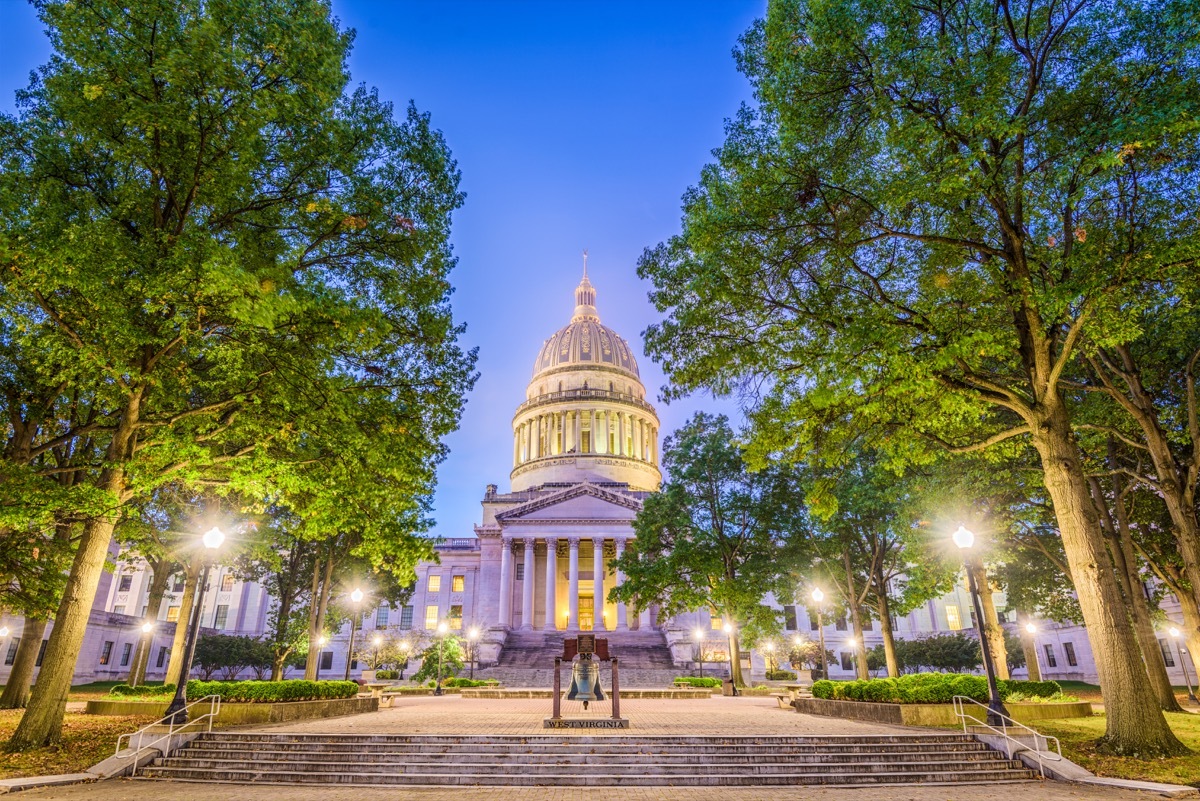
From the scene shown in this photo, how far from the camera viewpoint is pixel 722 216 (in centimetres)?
1423

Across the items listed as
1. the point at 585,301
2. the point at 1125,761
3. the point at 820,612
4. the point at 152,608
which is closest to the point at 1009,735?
the point at 1125,761

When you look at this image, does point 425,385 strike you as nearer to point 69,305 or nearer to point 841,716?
point 69,305

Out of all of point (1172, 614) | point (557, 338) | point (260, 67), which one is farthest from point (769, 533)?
point (557, 338)

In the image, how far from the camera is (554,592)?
182ft

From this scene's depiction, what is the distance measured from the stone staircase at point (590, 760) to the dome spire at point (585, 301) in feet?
272

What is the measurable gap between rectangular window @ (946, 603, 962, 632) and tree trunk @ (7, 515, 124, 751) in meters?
70.7

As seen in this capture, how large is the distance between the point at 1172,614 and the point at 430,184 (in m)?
51.1

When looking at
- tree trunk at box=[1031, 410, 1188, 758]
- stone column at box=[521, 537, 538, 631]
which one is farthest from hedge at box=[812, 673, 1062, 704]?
stone column at box=[521, 537, 538, 631]

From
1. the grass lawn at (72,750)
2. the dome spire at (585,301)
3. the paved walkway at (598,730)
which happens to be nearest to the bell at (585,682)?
the paved walkway at (598,730)

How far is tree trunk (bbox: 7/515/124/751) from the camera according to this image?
12.5 metres

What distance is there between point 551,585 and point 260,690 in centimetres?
3955

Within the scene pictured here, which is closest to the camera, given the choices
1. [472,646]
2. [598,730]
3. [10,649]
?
[598,730]

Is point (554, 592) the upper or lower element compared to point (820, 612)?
upper

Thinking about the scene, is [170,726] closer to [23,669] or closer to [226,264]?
[226,264]
